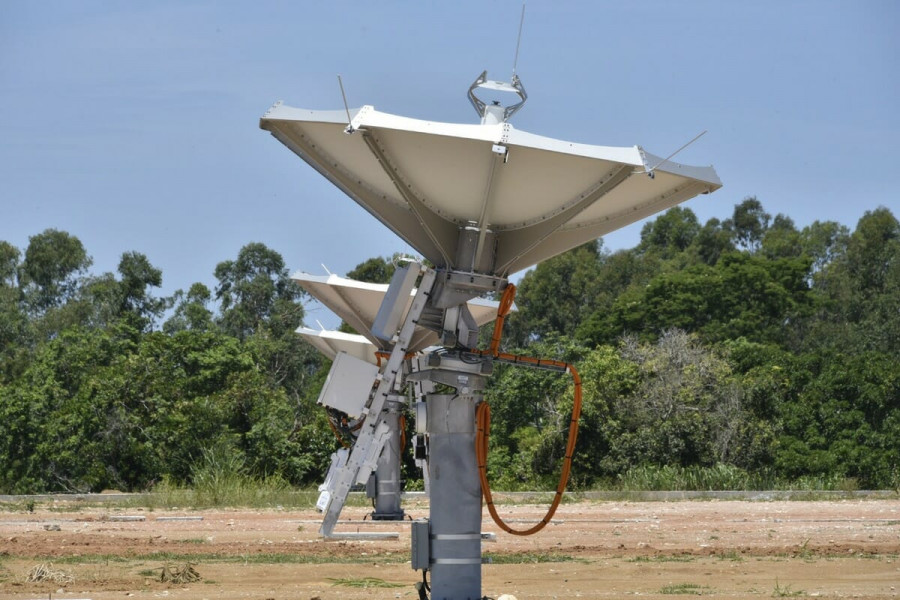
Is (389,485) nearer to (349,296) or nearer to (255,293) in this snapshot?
(349,296)

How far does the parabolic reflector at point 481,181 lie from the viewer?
9.04 meters

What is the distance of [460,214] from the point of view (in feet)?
32.6

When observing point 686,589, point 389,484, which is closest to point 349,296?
point 389,484

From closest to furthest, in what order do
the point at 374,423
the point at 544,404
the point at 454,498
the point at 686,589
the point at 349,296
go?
the point at 454,498, the point at 374,423, the point at 686,589, the point at 349,296, the point at 544,404

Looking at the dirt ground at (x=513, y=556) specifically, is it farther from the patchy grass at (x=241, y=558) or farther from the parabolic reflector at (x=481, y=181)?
the parabolic reflector at (x=481, y=181)

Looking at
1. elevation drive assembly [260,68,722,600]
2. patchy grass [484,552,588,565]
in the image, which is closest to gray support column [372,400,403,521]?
patchy grass [484,552,588,565]

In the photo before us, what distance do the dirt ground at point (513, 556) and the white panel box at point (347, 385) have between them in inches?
72.9

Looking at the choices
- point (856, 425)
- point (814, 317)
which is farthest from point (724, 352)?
point (814, 317)

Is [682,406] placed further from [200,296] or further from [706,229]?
[706,229]

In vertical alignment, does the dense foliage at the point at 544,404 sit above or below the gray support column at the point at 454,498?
above

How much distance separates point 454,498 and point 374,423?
7.18 ft

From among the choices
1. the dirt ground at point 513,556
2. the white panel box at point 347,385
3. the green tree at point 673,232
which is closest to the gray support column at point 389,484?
the dirt ground at point 513,556

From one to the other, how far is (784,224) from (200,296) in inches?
1689

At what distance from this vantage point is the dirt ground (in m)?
12.0
